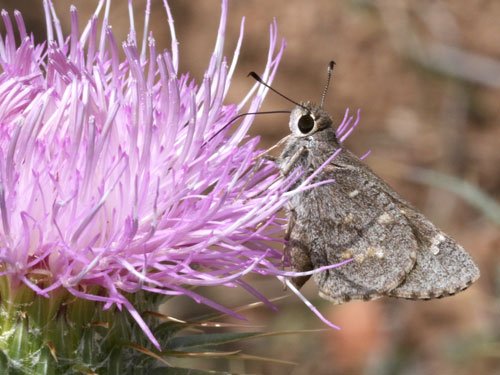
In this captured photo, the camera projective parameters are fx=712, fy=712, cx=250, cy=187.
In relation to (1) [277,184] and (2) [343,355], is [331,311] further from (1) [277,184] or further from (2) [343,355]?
(1) [277,184]

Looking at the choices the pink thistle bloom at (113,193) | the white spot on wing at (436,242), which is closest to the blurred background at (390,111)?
the white spot on wing at (436,242)

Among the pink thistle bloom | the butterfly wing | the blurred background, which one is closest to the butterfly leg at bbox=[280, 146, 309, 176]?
the butterfly wing

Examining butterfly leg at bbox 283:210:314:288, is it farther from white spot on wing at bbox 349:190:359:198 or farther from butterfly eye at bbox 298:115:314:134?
butterfly eye at bbox 298:115:314:134

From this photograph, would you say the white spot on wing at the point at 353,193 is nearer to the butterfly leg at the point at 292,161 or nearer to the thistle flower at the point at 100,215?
the butterfly leg at the point at 292,161

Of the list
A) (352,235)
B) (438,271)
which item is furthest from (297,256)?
(438,271)

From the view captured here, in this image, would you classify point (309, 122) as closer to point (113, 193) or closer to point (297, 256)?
point (297, 256)

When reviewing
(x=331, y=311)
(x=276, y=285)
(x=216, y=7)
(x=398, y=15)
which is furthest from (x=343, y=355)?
(x=216, y=7)
